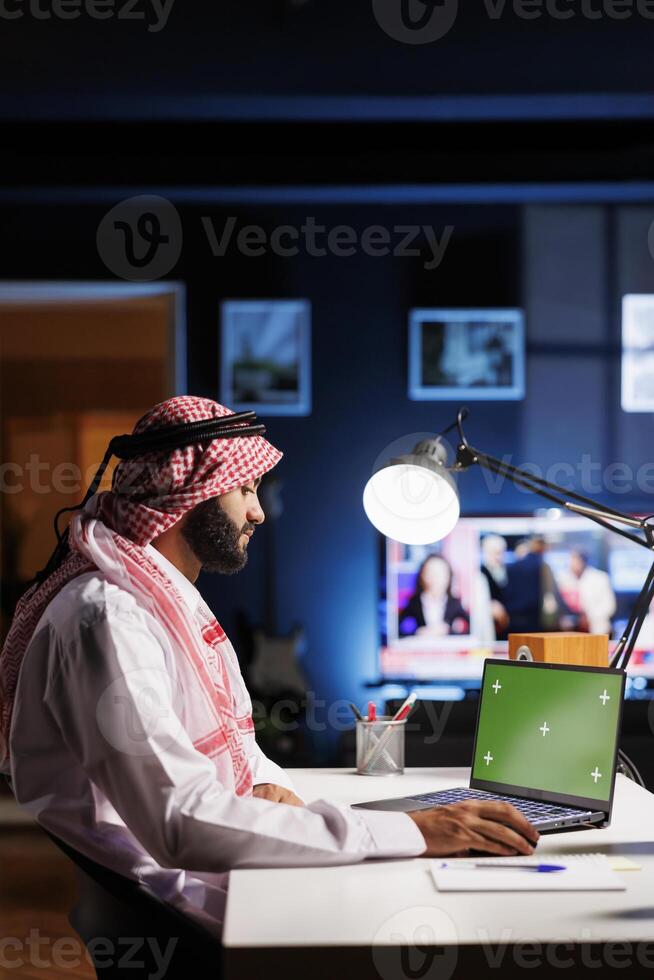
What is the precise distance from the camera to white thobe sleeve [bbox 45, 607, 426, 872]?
155cm

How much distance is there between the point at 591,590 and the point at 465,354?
4.15ft

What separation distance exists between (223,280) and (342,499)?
1200mm

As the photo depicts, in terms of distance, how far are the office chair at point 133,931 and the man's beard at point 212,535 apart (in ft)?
2.11

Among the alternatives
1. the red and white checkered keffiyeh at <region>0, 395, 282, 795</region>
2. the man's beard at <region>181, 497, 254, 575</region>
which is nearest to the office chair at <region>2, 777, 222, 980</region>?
the red and white checkered keffiyeh at <region>0, 395, 282, 795</region>

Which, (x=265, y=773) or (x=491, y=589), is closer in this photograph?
(x=265, y=773)

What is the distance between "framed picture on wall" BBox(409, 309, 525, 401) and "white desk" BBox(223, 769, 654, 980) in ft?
12.9

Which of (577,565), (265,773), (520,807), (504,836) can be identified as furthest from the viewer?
(577,565)

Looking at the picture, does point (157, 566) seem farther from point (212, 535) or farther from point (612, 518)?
point (612, 518)

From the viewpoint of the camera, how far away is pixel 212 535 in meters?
2.17

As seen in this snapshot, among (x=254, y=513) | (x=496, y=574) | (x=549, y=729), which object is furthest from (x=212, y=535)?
(x=496, y=574)

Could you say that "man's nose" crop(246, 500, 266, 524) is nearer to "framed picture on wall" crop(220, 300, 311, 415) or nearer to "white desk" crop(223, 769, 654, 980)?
"white desk" crop(223, 769, 654, 980)

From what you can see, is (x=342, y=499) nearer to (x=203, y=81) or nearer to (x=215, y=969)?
(x=203, y=81)

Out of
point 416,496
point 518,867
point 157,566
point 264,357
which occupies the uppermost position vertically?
point 264,357

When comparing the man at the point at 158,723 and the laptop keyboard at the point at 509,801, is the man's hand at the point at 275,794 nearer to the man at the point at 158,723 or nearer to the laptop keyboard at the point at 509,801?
the man at the point at 158,723
